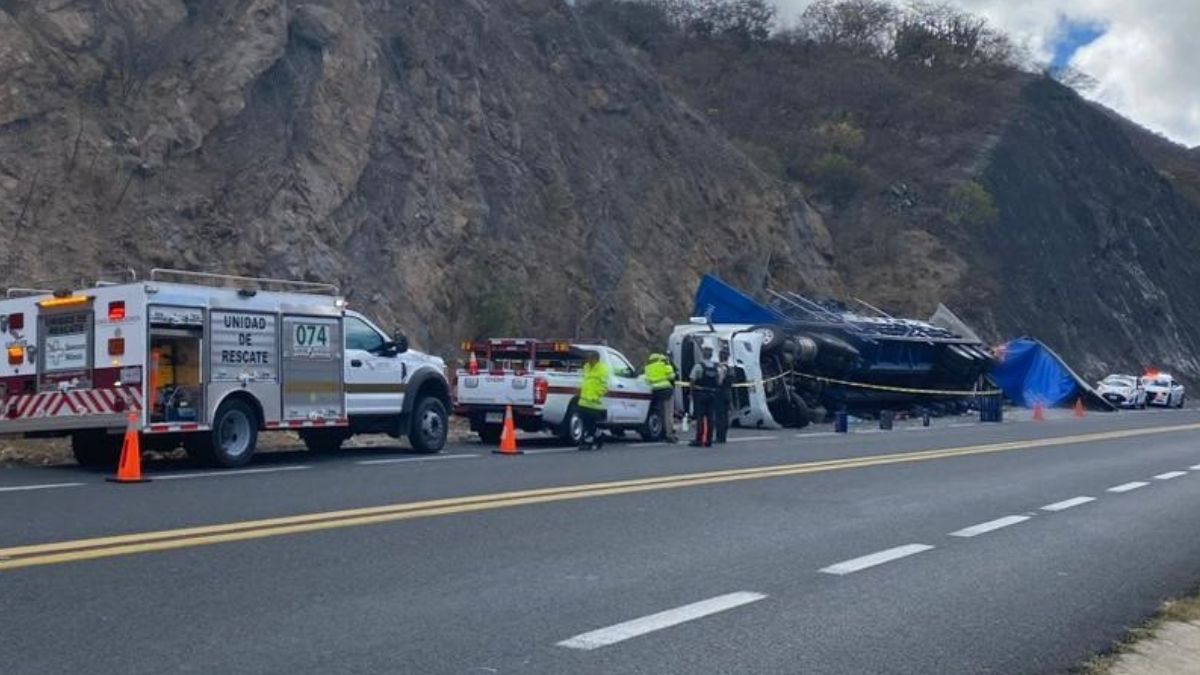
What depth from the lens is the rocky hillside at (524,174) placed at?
2781 cm

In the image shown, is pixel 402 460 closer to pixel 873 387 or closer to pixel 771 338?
pixel 771 338

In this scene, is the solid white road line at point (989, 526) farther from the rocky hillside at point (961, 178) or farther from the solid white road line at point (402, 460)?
the rocky hillside at point (961, 178)

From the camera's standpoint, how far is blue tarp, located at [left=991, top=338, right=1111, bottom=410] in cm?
4541

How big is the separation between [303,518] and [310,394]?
6.94 metres

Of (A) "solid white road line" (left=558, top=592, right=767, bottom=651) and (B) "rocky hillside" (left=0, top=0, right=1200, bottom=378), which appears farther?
(B) "rocky hillside" (left=0, top=0, right=1200, bottom=378)

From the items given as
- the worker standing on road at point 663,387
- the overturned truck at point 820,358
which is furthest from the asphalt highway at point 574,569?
the overturned truck at point 820,358

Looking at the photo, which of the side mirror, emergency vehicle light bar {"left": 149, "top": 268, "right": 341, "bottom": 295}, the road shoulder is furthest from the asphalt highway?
the side mirror

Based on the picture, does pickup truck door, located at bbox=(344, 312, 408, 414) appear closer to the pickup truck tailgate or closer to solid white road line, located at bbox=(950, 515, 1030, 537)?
the pickup truck tailgate

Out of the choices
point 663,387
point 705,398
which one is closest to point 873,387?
point 663,387

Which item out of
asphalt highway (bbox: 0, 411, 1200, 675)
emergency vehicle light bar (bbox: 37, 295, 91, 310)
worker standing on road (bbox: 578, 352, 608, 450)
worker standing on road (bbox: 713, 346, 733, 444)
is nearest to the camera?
asphalt highway (bbox: 0, 411, 1200, 675)

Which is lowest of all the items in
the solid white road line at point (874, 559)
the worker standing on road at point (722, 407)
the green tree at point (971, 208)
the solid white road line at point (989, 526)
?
the solid white road line at point (874, 559)

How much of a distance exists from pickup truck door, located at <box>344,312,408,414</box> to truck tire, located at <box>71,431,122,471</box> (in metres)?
3.19

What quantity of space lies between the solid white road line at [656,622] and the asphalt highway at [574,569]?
24mm

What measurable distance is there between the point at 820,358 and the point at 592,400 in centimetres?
1335
